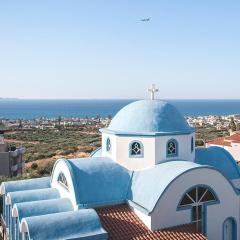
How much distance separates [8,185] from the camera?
679 inches

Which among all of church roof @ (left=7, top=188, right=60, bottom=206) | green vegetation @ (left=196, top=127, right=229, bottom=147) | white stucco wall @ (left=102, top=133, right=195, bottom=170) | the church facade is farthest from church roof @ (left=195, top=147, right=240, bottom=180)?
green vegetation @ (left=196, top=127, right=229, bottom=147)

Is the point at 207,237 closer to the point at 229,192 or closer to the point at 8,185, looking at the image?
the point at 229,192

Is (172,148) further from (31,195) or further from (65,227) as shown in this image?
(31,195)

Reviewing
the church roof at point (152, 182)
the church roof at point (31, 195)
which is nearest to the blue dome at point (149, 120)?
the church roof at point (152, 182)

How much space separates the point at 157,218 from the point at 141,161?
3.01 meters

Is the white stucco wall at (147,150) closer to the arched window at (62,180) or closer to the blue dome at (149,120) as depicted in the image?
the blue dome at (149,120)

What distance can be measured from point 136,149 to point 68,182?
347 centimetres

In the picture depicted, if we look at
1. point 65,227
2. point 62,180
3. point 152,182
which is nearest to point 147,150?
point 152,182

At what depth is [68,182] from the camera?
15273 mm

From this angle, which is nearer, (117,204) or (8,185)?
(117,204)

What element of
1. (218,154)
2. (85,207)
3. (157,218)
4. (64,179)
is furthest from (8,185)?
(218,154)

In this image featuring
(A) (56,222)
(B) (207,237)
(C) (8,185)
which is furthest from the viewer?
(C) (8,185)

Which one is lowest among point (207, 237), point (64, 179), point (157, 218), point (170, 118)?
point (207, 237)

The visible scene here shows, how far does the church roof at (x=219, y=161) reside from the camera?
59.3 ft
